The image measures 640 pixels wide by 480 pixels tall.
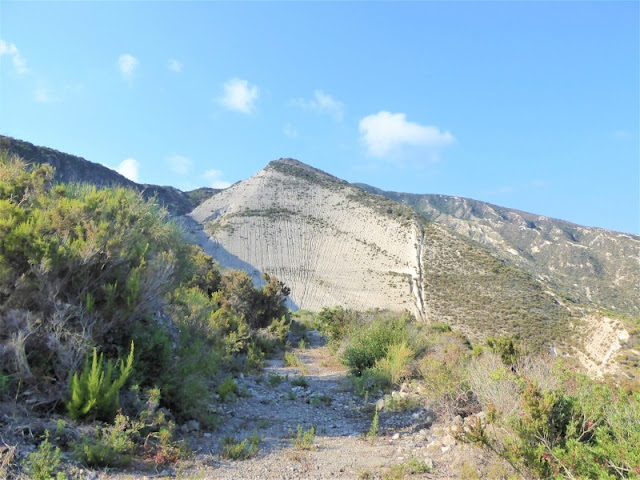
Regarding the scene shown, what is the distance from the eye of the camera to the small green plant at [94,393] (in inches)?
177

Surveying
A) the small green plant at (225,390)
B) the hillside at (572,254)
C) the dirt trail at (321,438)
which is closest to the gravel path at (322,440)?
the dirt trail at (321,438)

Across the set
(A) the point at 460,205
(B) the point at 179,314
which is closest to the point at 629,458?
(B) the point at 179,314

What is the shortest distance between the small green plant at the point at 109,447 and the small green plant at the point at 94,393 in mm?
278

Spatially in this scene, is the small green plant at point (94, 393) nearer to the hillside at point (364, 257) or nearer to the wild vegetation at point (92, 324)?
the wild vegetation at point (92, 324)

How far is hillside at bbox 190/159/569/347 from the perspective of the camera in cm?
2544

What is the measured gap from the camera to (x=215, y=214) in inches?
2509

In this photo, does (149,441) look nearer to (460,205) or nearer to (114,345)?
(114,345)

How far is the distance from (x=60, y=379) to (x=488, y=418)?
5205mm

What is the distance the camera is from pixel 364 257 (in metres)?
45.5

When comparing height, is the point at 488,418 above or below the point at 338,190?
below

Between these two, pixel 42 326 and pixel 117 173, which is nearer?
pixel 42 326

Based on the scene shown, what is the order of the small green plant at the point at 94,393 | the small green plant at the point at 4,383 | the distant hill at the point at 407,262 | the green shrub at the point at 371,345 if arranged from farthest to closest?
the distant hill at the point at 407,262 < the green shrub at the point at 371,345 < the small green plant at the point at 94,393 < the small green plant at the point at 4,383

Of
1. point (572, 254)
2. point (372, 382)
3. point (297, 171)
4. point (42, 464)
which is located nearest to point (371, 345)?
point (372, 382)

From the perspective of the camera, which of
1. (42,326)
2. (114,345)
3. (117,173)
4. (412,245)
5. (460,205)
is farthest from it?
(460,205)
